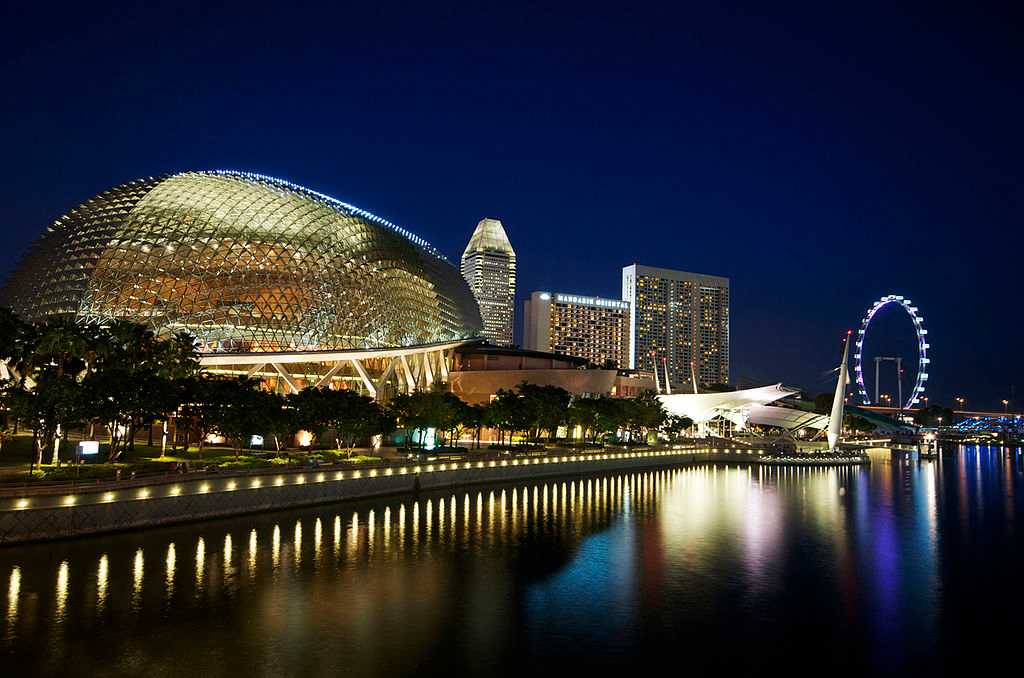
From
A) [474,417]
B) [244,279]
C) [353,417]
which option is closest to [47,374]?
[353,417]

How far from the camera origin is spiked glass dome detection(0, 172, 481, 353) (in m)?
56.2

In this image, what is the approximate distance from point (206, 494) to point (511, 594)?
15.4 meters

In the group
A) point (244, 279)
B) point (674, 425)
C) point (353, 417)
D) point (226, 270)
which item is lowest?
point (674, 425)

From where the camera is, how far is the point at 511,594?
22.6 metres

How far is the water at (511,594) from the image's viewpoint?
1712 centimetres

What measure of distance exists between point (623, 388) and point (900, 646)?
10371 cm

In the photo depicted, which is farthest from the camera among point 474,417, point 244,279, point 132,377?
point 474,417

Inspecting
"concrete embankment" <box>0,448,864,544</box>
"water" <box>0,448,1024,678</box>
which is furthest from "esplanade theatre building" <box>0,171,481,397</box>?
"water" <box>0,448,1024,678</box>

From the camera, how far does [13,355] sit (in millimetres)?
34906

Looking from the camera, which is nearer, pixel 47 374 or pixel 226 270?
pixel 47 374

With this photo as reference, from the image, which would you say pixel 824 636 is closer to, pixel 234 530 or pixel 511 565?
pixel 511 565

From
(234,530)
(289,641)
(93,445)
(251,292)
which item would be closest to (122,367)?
(93,445)

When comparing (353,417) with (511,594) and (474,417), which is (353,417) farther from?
(511,594)

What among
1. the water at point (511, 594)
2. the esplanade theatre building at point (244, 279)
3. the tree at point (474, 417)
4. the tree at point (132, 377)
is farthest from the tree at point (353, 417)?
the tree at point (474, 417)
